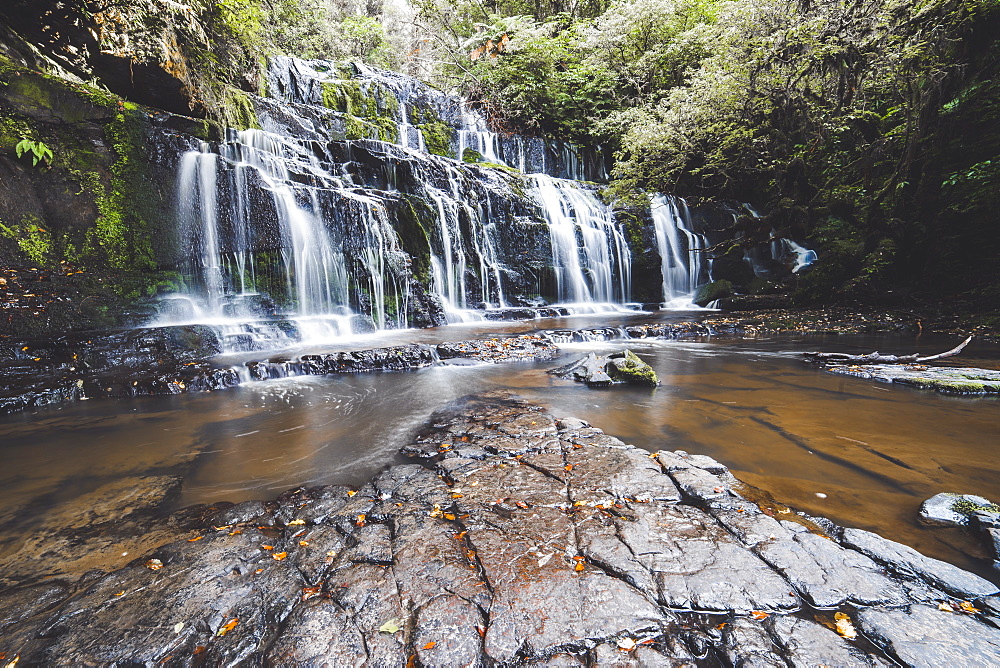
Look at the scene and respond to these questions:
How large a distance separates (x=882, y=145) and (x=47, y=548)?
15125 mm

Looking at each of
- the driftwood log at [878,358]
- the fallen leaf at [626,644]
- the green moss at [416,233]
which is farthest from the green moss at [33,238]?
the driftwood log at [878,358]

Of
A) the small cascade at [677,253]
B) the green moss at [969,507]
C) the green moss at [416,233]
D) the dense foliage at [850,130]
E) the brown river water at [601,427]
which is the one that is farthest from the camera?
the small cascade at [677,253]

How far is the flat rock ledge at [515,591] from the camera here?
4.63ft

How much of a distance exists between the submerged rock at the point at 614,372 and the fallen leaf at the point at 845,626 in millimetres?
3677

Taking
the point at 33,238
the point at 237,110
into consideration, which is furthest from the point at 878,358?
the point at 237,110

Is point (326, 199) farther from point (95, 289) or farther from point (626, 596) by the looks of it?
point (626, 596)

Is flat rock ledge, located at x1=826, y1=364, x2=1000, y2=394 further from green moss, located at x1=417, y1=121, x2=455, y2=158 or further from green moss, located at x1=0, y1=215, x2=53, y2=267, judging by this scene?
green moss, located at x1=417, y1=121, x2=455, y2=158

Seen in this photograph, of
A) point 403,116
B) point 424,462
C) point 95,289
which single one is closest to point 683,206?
point 403,116

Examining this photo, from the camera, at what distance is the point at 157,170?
7.92 m

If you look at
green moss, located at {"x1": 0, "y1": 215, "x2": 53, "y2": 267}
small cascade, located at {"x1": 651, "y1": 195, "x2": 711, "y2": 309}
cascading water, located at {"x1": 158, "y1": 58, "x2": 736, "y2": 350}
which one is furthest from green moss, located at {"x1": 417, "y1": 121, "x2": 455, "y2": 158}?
green moss, located at {"x1": 0, "y1": 215, "x2": 53, "y2": 267}

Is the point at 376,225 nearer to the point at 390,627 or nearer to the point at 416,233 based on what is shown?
the point at 416,233

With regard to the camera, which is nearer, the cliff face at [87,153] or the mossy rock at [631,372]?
the mossy rock at [631,372]

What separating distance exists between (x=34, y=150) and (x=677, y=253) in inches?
670

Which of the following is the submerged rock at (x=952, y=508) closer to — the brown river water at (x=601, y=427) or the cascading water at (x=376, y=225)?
the brown river water at (x=601, y=427)
